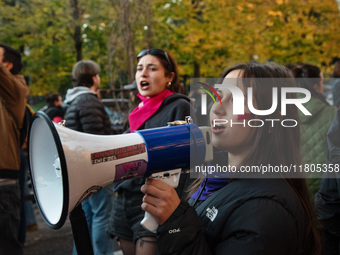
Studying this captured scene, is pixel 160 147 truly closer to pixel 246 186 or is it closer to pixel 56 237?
pixel 246 186

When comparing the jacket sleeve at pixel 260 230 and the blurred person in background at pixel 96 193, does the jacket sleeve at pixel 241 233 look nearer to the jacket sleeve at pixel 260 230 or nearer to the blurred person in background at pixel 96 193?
the jacket sleeve at pixel 260 230

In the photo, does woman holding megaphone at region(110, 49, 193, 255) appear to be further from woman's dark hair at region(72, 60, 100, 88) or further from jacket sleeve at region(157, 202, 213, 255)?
woman's dark hair at region(72, 60, 100, 88)

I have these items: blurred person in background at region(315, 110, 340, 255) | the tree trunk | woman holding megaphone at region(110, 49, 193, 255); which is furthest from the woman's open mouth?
the tree trunk

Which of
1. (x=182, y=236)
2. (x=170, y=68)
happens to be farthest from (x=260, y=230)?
(x=170, y=68)

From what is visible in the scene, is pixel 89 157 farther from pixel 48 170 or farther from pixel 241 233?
pixel 241 233

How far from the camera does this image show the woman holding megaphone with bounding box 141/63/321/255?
3.76ft

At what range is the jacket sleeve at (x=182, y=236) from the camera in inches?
47.5

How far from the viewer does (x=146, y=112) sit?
99.3 inches

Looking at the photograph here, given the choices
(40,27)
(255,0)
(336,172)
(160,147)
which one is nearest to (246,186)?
(160,147)

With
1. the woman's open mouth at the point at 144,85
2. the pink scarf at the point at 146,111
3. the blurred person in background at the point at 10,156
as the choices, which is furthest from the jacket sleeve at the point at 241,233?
the blurred person in background at the point at 10,156

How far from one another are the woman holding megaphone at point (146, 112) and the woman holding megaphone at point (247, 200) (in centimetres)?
90

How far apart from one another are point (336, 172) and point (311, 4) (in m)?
7.52

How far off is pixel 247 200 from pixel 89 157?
1.87 feet

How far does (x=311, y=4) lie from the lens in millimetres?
8812
